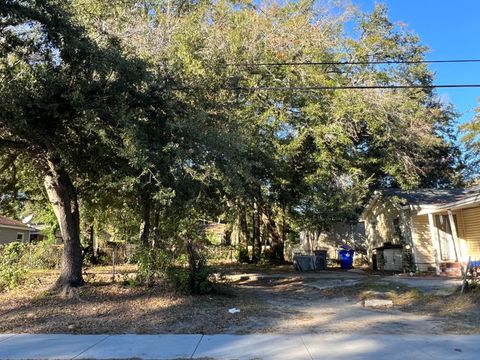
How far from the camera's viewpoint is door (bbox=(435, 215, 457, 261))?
784 inches

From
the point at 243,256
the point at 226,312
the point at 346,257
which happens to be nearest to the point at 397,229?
the point at 346,257

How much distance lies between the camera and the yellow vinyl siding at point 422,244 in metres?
20.3

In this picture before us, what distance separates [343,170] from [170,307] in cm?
1269

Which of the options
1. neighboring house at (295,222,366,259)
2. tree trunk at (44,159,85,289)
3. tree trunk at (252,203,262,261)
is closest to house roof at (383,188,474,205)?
tree trunk at (252,203,262,261)

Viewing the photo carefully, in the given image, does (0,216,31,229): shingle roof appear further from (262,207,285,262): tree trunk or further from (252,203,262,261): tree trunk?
(262,207,285,262): tree trunk

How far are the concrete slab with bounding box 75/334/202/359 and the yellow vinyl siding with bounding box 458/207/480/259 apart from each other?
15.4 meters

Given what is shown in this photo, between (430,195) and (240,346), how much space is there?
17.4m

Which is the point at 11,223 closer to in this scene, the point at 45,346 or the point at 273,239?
the point at 273,239

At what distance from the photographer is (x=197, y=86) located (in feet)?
44.6

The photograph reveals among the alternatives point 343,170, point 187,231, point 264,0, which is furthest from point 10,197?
point 264,0

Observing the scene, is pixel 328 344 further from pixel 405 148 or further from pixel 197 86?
pixel 405 148

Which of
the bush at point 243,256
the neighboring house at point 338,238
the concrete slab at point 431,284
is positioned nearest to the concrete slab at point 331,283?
the concrete slab at point 431,284

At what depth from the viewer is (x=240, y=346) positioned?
740 cm

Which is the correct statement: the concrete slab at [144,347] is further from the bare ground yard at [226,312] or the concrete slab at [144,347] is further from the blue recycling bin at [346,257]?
the blue recycling bin at [346,257]
